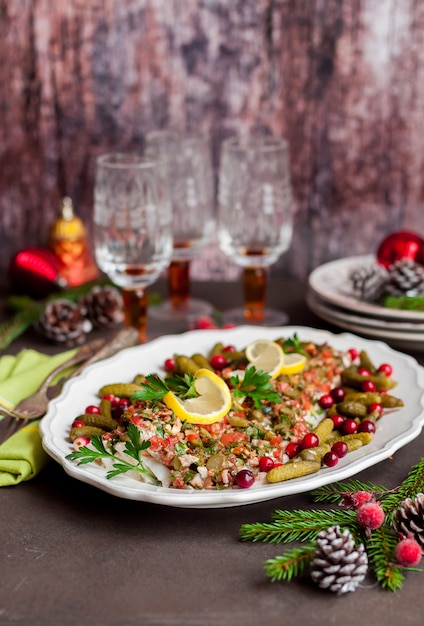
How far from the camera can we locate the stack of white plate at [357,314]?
64.1 inches

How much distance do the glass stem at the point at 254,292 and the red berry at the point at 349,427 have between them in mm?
647

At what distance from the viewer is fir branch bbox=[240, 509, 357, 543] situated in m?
1.03

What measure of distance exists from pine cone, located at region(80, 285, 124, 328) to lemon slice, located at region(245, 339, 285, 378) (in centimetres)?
50

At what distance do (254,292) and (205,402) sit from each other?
0.72m

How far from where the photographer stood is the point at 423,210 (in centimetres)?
212

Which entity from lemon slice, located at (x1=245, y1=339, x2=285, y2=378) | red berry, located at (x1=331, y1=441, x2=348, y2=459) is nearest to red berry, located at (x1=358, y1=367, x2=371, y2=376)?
lemon slice, located at (x1=245, y1=339, x2=285, y2=378)

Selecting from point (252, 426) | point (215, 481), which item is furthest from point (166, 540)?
point (252, 426)

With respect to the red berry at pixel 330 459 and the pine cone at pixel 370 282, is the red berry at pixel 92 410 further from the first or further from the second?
the pine cone at pixel 370 282

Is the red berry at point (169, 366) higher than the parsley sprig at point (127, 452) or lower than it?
lower

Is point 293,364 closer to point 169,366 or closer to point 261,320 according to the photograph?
point 169,366

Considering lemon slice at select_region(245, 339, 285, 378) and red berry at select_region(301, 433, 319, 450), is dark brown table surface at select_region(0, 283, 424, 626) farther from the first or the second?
lemon slice at select_region(245, 339, 285, 378)

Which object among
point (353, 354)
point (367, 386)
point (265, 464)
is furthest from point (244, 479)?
point (353, 354)

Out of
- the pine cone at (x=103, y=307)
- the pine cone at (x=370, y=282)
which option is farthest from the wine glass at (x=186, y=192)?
the pine cone at (x=370, y=282)

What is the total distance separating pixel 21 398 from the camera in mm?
1423
